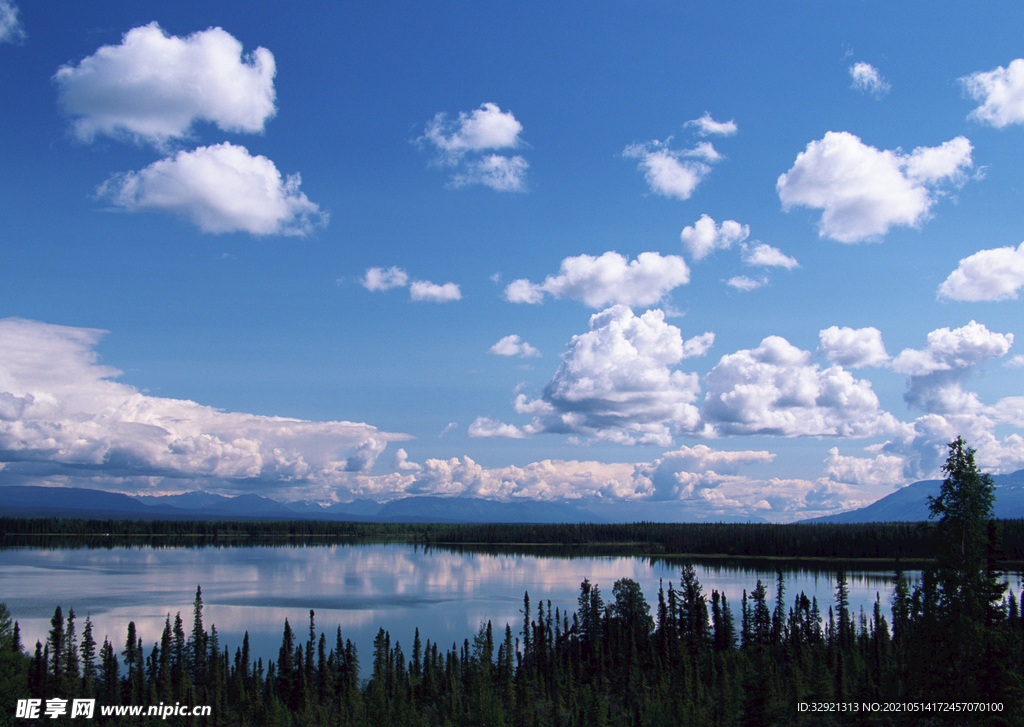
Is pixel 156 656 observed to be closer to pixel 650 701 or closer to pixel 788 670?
pixel 650 701

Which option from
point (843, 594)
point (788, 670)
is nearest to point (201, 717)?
point (788, 670)

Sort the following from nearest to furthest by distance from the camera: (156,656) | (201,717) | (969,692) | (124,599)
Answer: (969,692) → (201,717) → (156,656) → (124,599)

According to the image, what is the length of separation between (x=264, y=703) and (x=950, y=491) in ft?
291

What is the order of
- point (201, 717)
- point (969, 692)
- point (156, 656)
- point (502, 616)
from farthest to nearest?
1. point (502, 616)
2. point (156, 656)
3. point (201, 717)
4. point (969, 692)

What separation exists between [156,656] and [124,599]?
7267 cm

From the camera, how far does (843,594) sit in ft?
448

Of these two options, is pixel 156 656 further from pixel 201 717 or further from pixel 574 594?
pixel 574 594

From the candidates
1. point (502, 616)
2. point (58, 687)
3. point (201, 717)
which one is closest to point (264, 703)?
point (201, 717)

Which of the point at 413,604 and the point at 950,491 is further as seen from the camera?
the point at 413,604

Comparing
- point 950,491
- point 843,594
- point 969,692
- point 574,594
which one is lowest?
point 574,594

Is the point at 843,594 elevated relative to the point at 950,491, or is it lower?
lower

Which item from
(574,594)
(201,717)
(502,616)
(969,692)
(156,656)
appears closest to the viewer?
(969,692)

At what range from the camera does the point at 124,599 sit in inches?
6870

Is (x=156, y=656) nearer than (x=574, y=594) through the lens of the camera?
Yes
